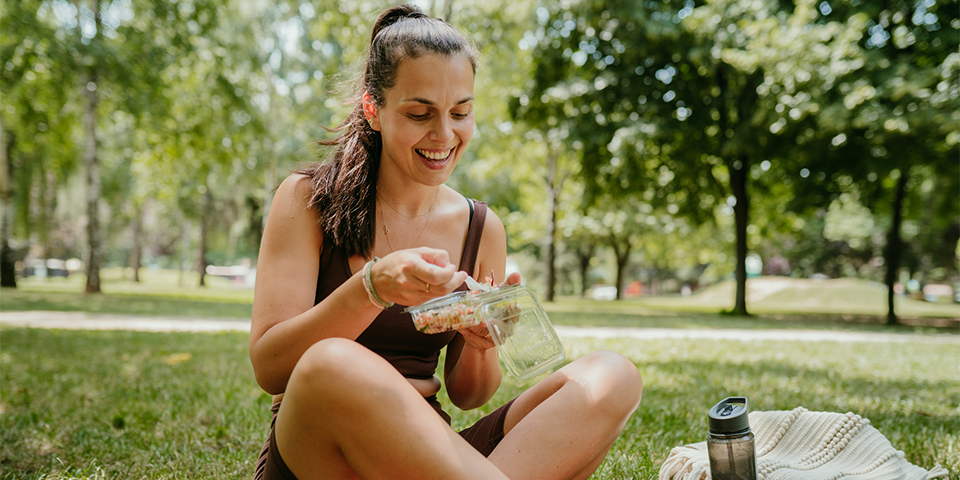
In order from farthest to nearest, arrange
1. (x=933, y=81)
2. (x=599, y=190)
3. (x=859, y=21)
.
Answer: (x=599, y=190) → (x=859, y=21) → (x=933, y=81)

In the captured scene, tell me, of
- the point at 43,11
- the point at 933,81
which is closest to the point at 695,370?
the point at 933,81

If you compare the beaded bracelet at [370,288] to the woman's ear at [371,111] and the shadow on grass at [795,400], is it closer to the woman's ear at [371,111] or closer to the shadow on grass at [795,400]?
the woman's ear at [371,111]

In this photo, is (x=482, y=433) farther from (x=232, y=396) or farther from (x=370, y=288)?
(x=232, y=396)

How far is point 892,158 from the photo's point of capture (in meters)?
11.6

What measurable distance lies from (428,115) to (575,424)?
100cm

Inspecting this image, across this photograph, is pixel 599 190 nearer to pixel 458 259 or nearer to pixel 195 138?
pixel 195 138

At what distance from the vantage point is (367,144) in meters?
2.01

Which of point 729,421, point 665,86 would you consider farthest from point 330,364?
point 665,86

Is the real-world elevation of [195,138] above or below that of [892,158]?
above

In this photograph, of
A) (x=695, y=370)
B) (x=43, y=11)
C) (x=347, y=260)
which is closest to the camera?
(x=347, y=260)

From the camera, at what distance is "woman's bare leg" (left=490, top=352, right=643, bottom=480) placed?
158cm

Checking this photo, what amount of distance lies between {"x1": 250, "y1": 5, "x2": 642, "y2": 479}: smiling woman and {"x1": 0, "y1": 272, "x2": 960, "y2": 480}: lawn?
1.03 metres

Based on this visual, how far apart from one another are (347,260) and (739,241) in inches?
583

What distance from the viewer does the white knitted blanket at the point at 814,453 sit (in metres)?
2.05
